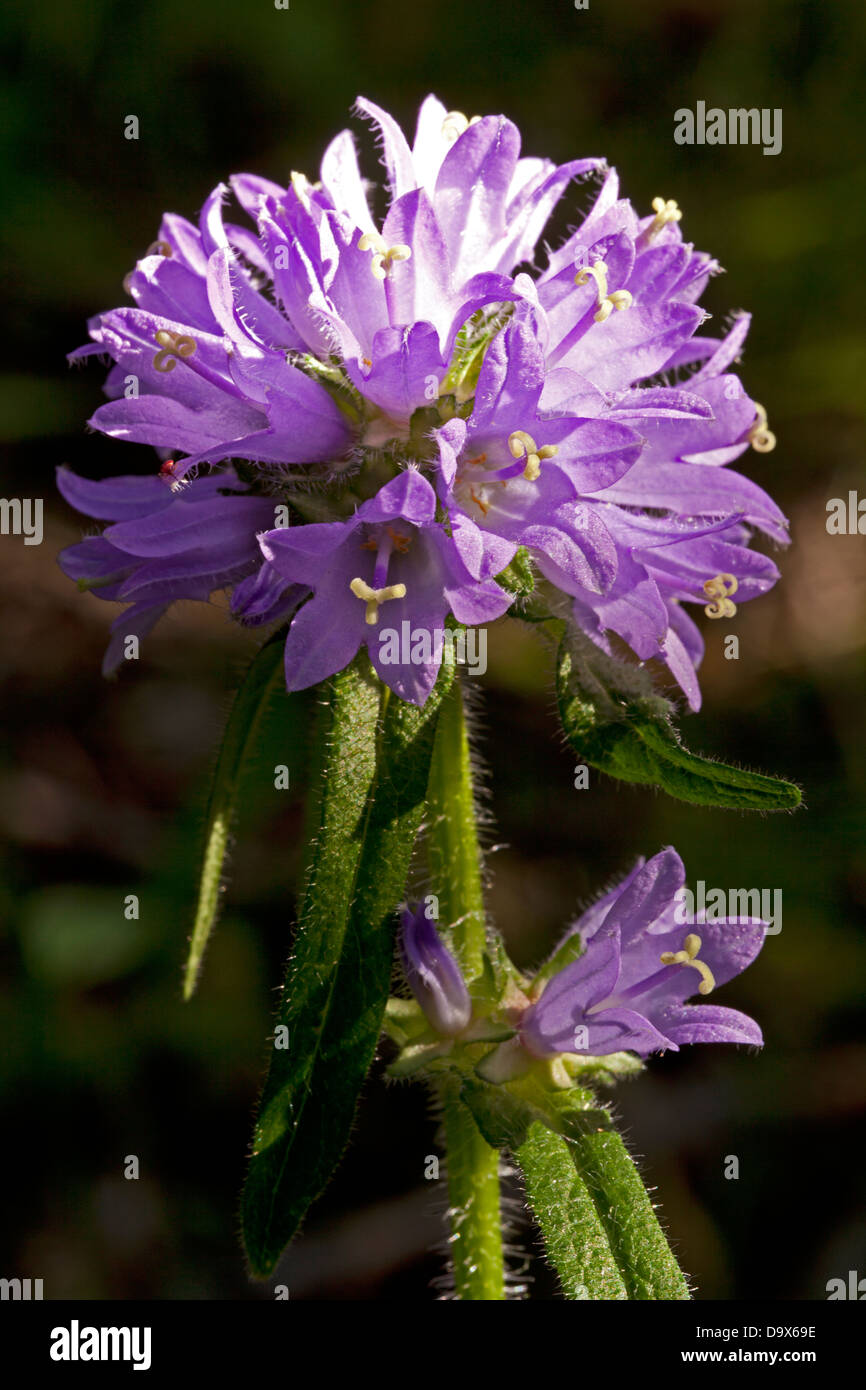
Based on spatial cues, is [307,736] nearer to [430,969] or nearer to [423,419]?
[430,969]

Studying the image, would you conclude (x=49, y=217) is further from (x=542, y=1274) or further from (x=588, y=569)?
(x=542, y=1274)

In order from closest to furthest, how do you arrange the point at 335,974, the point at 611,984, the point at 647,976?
the point at 335,974 < the point at 611,984 < the point at 647,976

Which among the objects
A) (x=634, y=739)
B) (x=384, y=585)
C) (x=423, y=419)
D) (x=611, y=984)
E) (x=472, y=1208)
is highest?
(x=423, y=419)

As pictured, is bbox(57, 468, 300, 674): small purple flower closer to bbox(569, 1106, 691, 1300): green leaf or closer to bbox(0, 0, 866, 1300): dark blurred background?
bbox(569, 1106, 691, 1300): green leaf

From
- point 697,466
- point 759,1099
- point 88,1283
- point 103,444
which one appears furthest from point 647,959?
point 103,444

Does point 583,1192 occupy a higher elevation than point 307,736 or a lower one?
lower

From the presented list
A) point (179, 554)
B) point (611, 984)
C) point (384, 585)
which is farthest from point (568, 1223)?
point (179, 554)

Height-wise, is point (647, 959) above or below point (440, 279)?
below

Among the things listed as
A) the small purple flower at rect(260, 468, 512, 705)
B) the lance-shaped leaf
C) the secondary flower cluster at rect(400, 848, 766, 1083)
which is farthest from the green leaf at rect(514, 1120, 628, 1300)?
the small purple flower at rect(260, 468, 512, 705)

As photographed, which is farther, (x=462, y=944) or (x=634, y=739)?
(x=462, y=944)
